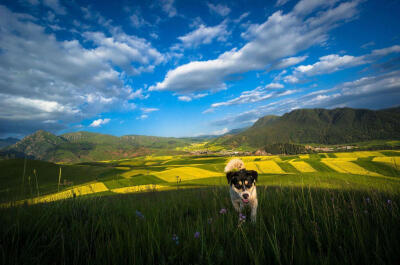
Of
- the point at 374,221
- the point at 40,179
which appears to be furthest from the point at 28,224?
the point at 40,179

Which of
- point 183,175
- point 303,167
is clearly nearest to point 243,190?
point 183,175

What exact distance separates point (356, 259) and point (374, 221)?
1.64m

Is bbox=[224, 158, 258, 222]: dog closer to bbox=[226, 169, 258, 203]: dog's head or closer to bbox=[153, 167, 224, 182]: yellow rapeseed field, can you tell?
bbox=[226, 169, 258, 203]: dog's head

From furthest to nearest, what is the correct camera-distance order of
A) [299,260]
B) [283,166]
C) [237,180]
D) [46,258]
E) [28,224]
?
1. [283,166]
2. [237,180]
3. [28,224]
4. [46,258]
5. [299,260]

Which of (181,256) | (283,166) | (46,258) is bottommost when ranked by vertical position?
(283,166)

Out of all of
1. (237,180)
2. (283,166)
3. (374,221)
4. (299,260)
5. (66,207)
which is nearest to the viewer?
(299,260)

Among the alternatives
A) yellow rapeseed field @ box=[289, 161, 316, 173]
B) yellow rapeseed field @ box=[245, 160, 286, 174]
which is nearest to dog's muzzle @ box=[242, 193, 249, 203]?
yellow rapeseed field @ box=[245, 160, 286, 174]

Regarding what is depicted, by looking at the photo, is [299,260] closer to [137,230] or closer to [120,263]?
[120,263]

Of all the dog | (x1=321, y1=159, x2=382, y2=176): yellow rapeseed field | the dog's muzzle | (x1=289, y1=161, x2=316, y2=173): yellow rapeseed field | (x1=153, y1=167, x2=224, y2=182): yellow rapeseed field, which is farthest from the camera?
(x1=289, y1=161, x2=316, y2=173): yellow rapeseed field

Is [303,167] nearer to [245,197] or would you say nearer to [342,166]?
[342,166]

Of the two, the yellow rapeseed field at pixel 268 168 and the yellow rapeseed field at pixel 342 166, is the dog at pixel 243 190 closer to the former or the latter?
the yellow rapeseed field at pixel 268 168

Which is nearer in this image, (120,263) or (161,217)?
(120,263)

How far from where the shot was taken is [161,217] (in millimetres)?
3455

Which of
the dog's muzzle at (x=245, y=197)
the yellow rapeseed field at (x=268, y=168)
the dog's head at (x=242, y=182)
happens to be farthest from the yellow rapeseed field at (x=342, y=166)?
the dog's muzzle at (x=245, y=197)
